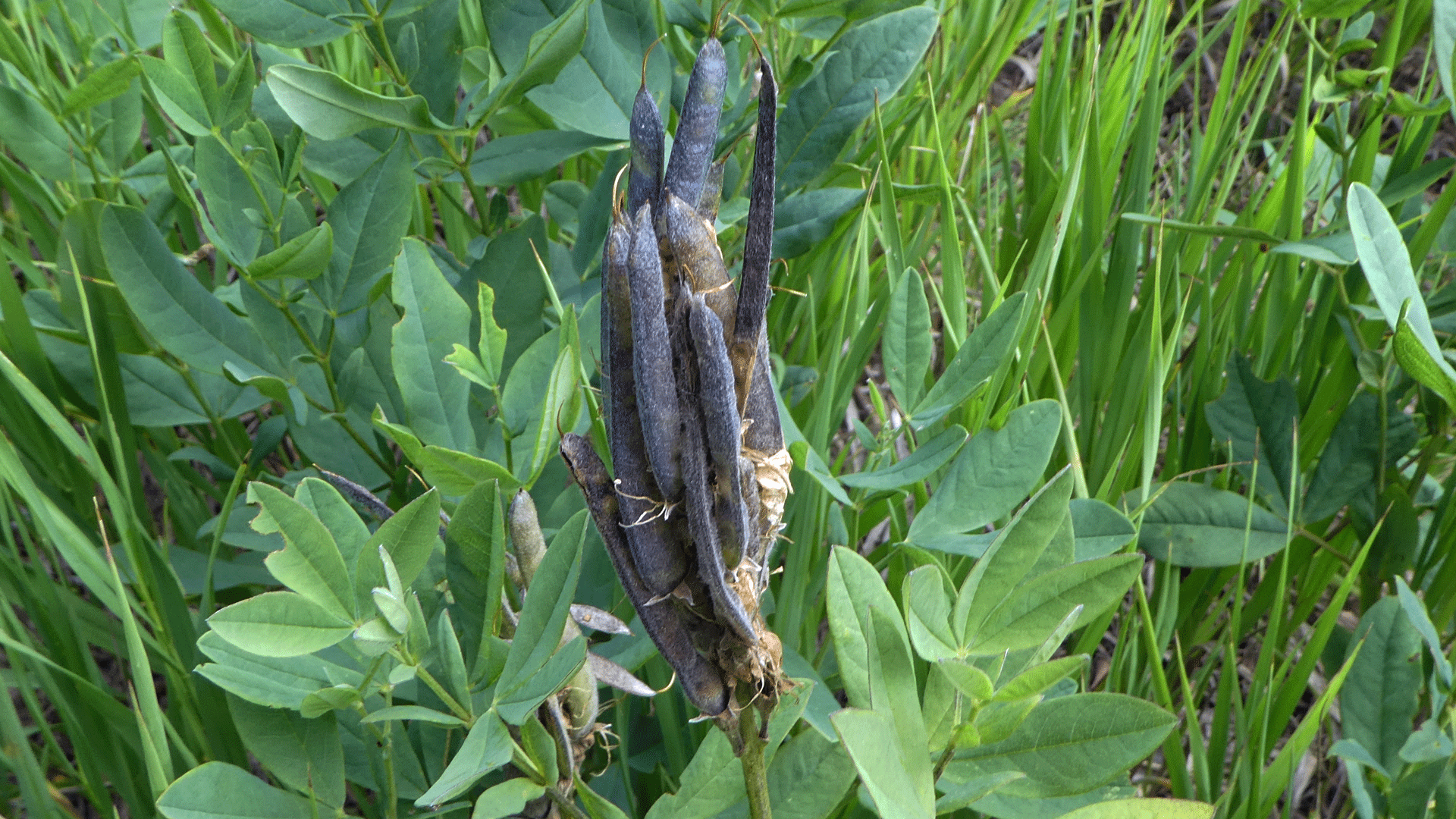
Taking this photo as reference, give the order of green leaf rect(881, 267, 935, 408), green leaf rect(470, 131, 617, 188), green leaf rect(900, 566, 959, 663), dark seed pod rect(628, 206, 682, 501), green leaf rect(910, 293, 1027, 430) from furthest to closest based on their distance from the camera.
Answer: green leaf rect(470, 131, 617, 188), green leaf rect(881, 267, 935, 408), green leaf rect(910, 293, 1027, 430), green leaf rect(900, 566, 959, 663), dark seed pod rect(628, 206, 682, 501)

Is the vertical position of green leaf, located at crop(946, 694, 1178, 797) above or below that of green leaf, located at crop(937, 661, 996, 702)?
below

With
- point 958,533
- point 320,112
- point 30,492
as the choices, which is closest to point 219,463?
point 30,492

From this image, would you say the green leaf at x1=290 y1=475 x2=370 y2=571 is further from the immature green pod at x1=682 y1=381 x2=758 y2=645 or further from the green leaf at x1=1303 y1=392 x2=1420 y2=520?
the green leaf at x1=1303 y1=392 x2=1420 y2=520

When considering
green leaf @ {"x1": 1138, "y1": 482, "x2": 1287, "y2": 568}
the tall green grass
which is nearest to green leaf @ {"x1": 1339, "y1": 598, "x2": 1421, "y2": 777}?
the tall green grass

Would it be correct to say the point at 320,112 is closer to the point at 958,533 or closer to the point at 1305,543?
the point at 958,533

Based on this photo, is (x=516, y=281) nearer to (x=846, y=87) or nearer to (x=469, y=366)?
(x=469, y=366)
